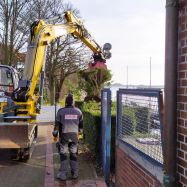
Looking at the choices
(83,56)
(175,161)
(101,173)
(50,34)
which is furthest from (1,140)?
(83,56)

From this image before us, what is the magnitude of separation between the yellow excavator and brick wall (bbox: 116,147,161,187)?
3575 millimetres

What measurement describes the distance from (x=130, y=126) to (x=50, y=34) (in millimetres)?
6802

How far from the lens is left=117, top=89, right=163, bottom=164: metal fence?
15.0ft

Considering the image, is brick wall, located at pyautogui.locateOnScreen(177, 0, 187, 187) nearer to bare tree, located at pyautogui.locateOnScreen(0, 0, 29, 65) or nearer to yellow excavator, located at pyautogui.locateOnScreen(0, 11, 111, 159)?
yellow excavator, located at pyautogui.locateOnScreen(0, 11, 111, 159)

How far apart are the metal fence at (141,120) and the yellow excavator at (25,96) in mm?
3549

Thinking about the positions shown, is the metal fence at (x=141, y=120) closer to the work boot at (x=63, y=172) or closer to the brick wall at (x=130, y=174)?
the brick wall at (x=130, y=174)

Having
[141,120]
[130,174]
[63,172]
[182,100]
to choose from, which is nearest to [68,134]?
[63,172]

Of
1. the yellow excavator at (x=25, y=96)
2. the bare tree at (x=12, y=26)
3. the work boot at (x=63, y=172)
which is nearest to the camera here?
the work boot at (x=63, y=172)

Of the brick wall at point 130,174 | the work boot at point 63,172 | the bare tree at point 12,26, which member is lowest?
the work boot at point 63,172

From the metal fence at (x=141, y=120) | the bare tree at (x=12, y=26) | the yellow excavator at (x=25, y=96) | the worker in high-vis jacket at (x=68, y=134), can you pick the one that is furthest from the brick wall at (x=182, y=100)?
the bare tree at (x=12, y=26)

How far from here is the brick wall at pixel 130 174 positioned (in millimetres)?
4752

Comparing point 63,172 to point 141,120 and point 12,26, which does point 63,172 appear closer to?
point 141,120

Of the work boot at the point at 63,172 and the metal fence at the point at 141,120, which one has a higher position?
the metal fence at the point at 141,120

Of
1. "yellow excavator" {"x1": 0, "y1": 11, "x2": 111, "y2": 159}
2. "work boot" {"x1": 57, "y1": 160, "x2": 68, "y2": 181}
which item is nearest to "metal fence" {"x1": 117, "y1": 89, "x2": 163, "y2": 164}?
"work boot" {"x1": 57, "y1": 160, "x2": 68, "y2": 181}
